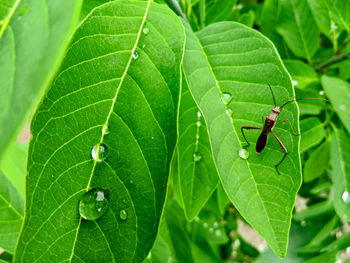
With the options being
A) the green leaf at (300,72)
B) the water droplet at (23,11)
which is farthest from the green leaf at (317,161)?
the water droplet at (23,11)

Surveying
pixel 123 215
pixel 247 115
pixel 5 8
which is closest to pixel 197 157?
pixel 247 115

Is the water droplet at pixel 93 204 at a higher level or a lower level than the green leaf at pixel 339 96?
higher

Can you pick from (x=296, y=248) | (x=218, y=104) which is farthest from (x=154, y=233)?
(x=296, y=248)

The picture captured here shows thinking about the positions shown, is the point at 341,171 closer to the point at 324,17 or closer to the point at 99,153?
the point at 324,17

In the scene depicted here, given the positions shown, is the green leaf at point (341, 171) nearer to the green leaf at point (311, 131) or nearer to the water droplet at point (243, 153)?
the green leaf at point (311, 131)

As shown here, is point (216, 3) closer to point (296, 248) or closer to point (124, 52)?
point (124, 52)
